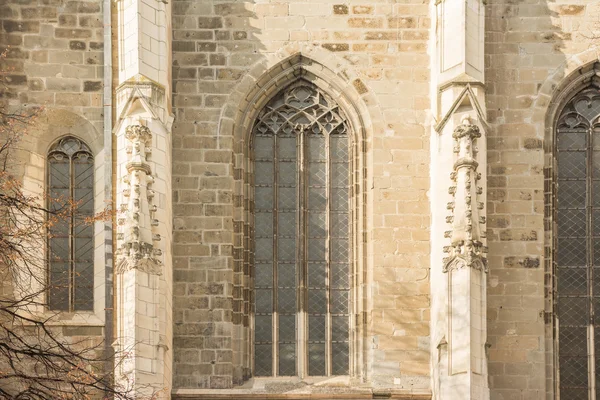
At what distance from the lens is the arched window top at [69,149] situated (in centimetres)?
2466

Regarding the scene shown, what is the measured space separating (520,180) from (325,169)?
2829mm

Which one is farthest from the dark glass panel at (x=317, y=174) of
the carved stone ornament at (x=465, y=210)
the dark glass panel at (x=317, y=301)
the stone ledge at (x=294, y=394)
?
the stone ledge at (x=294, y=394)

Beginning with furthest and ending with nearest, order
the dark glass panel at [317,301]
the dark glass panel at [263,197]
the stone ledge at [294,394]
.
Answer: the dark glass panel at [263,197]
the dark glass panel at [317,301]
the stone ledge at [294,394]

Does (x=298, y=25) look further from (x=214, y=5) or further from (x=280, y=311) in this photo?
(x=280, y=311)

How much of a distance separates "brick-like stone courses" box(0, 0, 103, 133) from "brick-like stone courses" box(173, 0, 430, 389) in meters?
1.23

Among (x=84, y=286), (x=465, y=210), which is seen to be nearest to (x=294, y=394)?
(x=84, y=286)

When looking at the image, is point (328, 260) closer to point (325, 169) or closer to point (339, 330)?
point (339, 330)

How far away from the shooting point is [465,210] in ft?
74.1

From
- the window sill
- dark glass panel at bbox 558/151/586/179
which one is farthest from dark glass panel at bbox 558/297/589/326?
the window sill

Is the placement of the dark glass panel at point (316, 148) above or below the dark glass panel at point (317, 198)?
above

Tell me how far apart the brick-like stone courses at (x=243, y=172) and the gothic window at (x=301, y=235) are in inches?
18.5

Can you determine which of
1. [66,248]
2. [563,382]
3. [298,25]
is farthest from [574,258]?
[66,248]

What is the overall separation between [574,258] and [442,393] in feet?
11.5

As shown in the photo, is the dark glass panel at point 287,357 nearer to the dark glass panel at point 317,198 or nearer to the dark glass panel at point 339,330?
the dark glass panel at point 339,330
